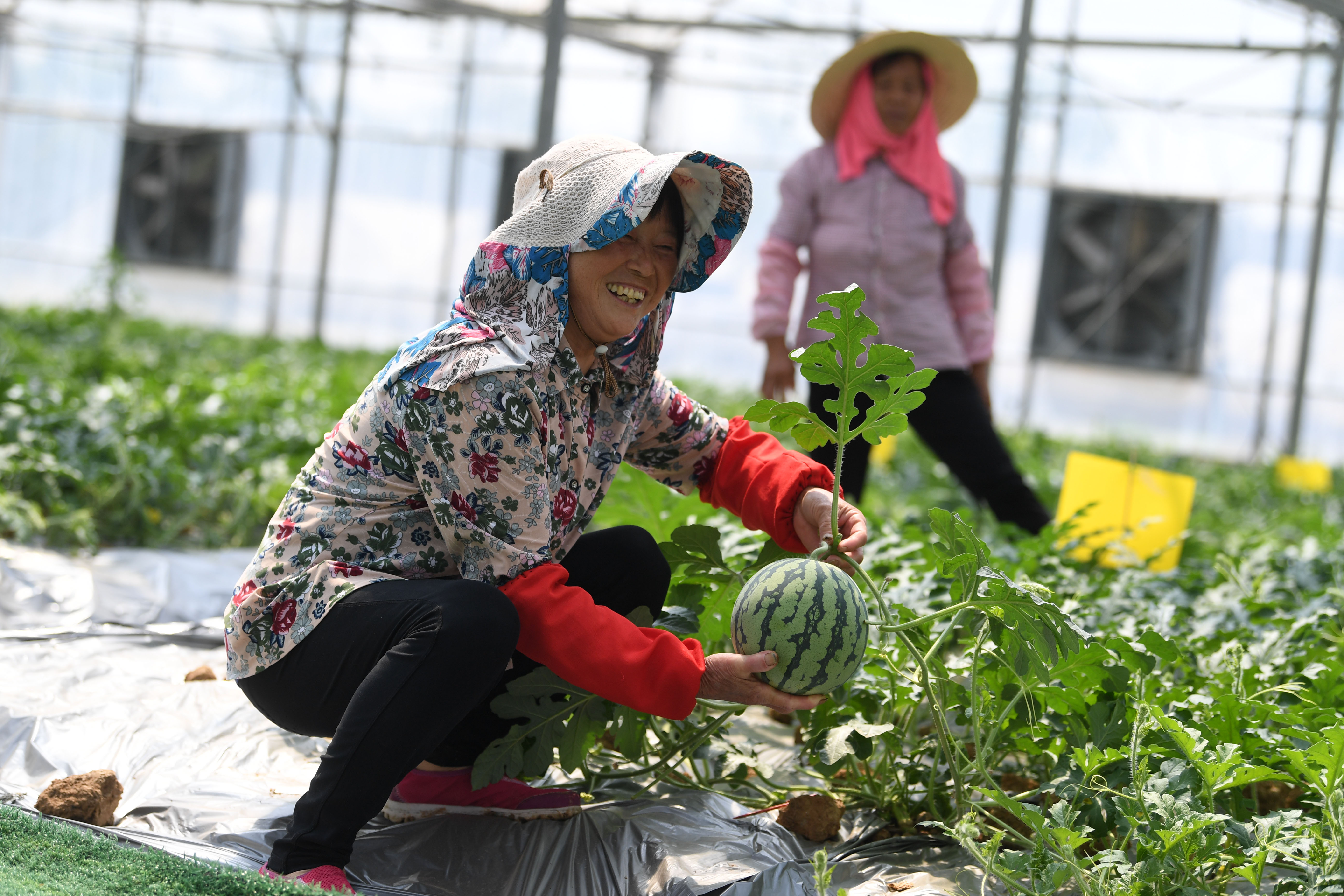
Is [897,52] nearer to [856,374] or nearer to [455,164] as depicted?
[856,374]

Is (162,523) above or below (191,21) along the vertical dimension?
below

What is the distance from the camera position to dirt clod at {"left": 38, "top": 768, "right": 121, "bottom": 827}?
1844mm

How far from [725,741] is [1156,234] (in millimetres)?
11532

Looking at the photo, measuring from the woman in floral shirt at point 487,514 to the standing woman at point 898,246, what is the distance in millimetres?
1577

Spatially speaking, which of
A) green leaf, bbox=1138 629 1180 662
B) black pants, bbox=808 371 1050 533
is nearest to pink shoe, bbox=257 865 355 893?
green leaf, bbox=1138 629 1180 662

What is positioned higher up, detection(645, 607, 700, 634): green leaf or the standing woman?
the standing woman

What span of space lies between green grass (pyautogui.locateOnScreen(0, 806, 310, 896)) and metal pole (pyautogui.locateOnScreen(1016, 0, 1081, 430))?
35.4 feet

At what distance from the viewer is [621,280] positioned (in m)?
1.80

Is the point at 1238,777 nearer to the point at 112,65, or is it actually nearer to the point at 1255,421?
the point at 1255,421

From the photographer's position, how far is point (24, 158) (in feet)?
47.6

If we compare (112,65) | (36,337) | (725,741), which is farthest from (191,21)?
(725,741)

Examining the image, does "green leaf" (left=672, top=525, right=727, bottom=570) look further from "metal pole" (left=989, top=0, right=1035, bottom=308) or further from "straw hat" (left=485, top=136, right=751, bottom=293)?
"metal pole" (left=989, top=0, right=1035, bottom=308)

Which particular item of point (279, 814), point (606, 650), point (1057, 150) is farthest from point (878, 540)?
point (1057, 150)

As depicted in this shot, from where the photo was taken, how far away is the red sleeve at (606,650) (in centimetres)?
165
